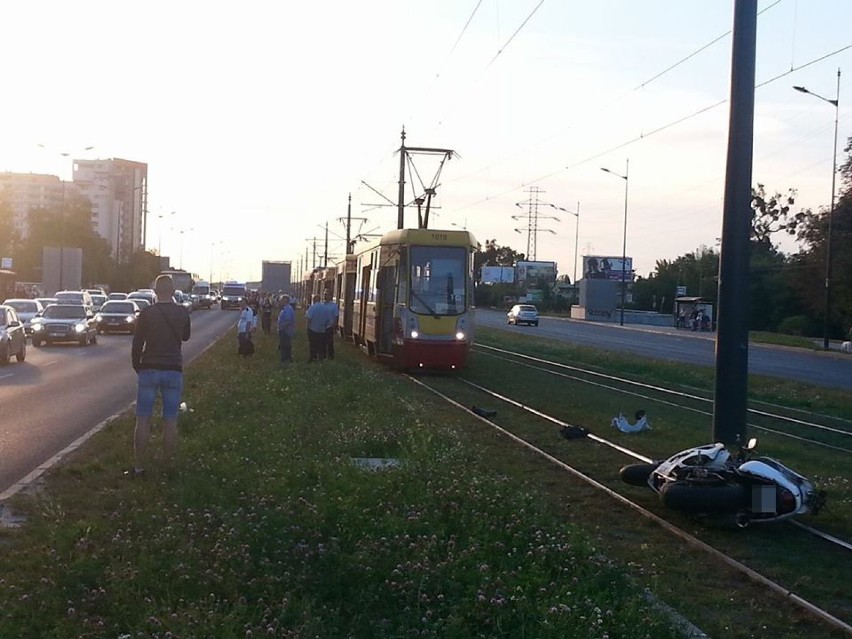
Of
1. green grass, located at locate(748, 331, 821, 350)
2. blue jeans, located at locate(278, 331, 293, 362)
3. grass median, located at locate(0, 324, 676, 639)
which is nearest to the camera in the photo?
grass median, located at locate(0, 324, 676, 639)

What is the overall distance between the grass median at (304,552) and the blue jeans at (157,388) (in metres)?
0.55

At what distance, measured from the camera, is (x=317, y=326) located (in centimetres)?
2623

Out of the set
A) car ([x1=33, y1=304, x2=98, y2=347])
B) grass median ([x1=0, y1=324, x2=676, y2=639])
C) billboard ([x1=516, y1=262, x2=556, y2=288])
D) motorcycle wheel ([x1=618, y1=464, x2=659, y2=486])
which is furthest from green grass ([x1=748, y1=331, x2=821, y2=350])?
billboard ([x1=516, y1=262, x2=556, y2=288])

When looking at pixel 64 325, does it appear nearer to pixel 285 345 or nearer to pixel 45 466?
pixel 285 345

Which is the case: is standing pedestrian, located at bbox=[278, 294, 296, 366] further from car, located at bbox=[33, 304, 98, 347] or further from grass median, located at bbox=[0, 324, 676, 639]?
grass median, located at bbox=[0, 324, 676, 639]

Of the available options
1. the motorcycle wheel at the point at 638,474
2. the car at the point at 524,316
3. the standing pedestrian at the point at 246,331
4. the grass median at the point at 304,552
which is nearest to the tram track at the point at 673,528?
the motorcycle wheel at the point at 638,474

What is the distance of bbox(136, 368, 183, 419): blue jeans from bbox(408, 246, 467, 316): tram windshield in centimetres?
1448

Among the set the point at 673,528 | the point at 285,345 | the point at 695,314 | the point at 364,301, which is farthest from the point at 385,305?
the point at 695,314

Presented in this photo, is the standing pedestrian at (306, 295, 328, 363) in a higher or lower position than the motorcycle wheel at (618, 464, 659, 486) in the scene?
higher

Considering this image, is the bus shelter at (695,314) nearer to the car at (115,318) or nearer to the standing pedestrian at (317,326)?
the car at (115,318)

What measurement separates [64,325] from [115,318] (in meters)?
8.69

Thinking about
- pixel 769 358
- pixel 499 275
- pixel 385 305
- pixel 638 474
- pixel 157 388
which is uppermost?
pixel 499 275

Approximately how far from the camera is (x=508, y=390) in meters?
22.8

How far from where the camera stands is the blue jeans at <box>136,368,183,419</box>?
1073cm
